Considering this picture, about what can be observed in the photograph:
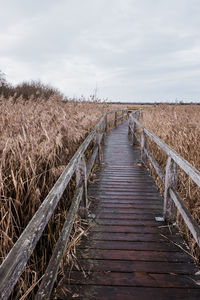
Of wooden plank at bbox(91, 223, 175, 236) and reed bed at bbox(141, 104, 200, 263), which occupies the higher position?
reed bed at bbox(141, 104, 200, 263)

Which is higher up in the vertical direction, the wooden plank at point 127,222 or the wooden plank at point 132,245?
the wooden plank at point 127,222

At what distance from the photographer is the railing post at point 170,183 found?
113 inches

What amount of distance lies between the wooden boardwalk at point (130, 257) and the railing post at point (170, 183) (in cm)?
16

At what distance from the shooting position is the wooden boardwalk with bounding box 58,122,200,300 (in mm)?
1913

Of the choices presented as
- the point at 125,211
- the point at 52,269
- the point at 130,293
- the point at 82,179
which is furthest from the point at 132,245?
the point at 52,269

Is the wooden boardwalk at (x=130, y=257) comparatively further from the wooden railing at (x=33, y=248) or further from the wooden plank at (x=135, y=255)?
the wooden railing at (x=33, y=248)

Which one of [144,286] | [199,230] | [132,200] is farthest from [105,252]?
[132,200]

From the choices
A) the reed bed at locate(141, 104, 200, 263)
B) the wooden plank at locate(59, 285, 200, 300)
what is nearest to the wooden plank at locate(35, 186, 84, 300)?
the wooden plank at locate(59, 285, 200, 300)

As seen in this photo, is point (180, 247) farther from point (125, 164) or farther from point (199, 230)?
point (125, 164)

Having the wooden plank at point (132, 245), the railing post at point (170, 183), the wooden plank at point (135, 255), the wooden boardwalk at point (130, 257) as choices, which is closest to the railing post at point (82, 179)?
the wooden boardwalk at point (130, 257)

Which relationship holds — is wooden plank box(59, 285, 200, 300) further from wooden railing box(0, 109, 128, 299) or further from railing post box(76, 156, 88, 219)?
railing post box(76, 156, 88, 219)

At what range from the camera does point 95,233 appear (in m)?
2.81

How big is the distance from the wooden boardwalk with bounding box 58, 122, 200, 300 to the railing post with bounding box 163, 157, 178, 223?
164 mm

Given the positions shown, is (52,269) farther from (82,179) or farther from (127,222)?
(127,222)
